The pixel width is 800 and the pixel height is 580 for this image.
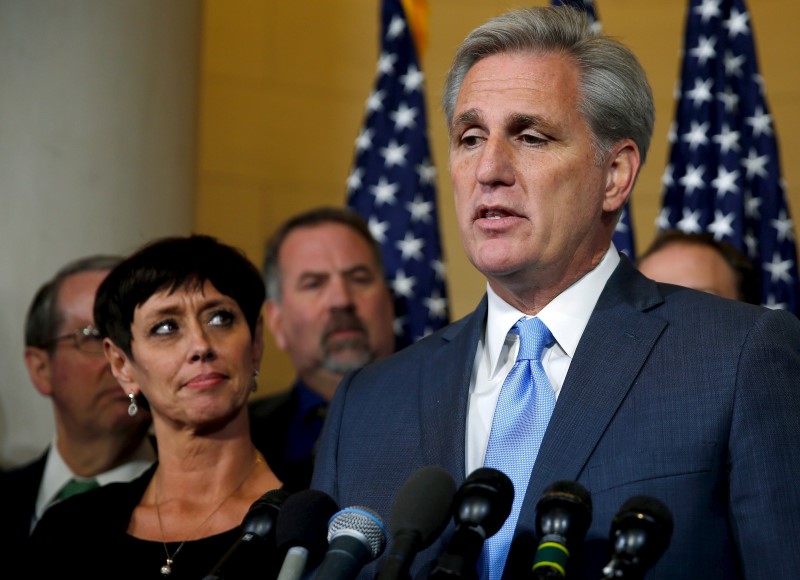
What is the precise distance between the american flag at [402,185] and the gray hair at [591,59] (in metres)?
2.91

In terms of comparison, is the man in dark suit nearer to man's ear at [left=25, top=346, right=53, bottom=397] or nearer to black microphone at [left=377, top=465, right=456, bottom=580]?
black microphone at [left=377, top=465, right=456, bottom=580]

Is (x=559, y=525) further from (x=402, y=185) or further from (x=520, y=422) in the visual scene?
(x=402, y=185)

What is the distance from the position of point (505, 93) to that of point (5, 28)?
2871 mm

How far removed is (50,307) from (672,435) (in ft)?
8.27

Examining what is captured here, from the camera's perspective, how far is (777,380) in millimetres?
1930

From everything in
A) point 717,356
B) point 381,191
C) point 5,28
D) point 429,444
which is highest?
point 5,28

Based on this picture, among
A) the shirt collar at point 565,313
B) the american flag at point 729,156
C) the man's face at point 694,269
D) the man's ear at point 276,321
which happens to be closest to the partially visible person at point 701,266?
→ the man's face at point 694,269

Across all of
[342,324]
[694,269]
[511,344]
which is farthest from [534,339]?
[342,324]

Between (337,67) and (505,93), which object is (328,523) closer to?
(505,93)

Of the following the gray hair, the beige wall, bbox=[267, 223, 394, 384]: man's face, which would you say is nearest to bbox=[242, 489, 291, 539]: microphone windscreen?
the gray hair

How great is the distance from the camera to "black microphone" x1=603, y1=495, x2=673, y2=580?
149 centimetres

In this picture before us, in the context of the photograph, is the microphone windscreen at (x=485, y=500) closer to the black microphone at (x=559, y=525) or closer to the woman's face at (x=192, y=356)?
the black microphone at (x=559, y=525)

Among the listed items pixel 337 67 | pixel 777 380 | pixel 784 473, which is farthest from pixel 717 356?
pixel 337 67

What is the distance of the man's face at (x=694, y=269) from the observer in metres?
3.87
